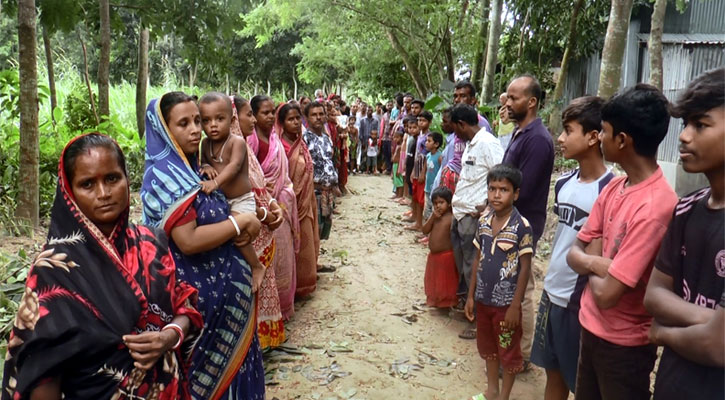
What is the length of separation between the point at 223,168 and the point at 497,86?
11.3 meters

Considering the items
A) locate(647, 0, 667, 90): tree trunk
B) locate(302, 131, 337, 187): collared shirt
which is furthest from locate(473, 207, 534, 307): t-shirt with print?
locate(647, 0, 667, 90): tree trunk

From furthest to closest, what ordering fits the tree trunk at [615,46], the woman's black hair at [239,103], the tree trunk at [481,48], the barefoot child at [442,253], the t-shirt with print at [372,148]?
the t-shirt with print at [372,148], the tree trunk at [481,48], the tree trunk at [615,46], the barefoot child at [442,253], the woman's black hair at [239,103]

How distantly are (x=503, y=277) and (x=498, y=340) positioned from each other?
1.35 ft

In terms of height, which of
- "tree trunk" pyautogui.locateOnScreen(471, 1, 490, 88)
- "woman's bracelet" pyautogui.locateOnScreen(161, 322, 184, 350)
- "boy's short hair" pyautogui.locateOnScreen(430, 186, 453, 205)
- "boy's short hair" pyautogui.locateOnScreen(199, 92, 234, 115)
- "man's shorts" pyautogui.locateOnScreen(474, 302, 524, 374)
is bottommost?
"man's shorts" pyautogui.locateOnScreen(474, 302, 524, 374)

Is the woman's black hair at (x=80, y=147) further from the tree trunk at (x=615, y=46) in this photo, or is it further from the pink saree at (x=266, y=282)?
the tree trunk at (x=615, y=46)

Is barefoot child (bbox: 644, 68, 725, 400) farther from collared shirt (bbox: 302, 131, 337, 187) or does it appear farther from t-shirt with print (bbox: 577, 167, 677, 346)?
collared shirt (bbox: 302, 131, 337, 187)

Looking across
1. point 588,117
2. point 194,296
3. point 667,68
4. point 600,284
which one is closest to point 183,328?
point 194,296

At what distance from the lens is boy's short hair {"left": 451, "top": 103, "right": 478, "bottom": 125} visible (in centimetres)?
446

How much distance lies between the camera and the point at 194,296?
2.03 m

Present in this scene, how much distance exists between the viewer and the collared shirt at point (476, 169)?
4.27m

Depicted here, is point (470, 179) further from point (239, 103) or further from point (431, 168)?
point (431, 168)

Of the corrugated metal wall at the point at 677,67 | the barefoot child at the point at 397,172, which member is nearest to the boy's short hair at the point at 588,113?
the corrugated metal wall at the point at 677,67

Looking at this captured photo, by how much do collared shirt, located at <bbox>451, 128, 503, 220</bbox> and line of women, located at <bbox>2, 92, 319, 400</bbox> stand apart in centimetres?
196

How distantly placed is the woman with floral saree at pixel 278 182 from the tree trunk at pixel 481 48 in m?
8.08
